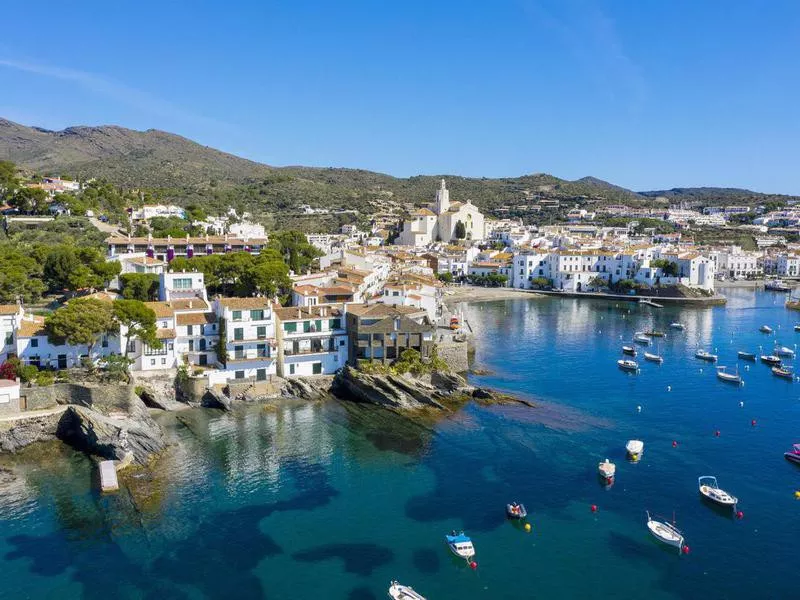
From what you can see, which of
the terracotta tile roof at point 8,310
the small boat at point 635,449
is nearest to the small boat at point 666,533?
the small boat at point 635,449

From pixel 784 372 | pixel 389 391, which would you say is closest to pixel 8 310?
pixel 389 391

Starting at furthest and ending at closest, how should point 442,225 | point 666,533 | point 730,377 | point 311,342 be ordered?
point 442,225
point 730,377
point 311,342
point 666,533

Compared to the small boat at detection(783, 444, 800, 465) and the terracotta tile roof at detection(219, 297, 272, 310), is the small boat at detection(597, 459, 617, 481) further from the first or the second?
the terracotta tile roof at detection(219, 297, 272, 310)

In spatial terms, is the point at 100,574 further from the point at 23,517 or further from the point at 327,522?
the point at 327,522

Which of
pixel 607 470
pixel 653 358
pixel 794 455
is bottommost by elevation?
pixel 794 455

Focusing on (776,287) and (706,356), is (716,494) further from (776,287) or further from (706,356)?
(776,287)

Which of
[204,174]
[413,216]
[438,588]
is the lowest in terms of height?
[438,588]

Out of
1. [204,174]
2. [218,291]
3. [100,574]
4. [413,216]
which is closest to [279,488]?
[100,574]
